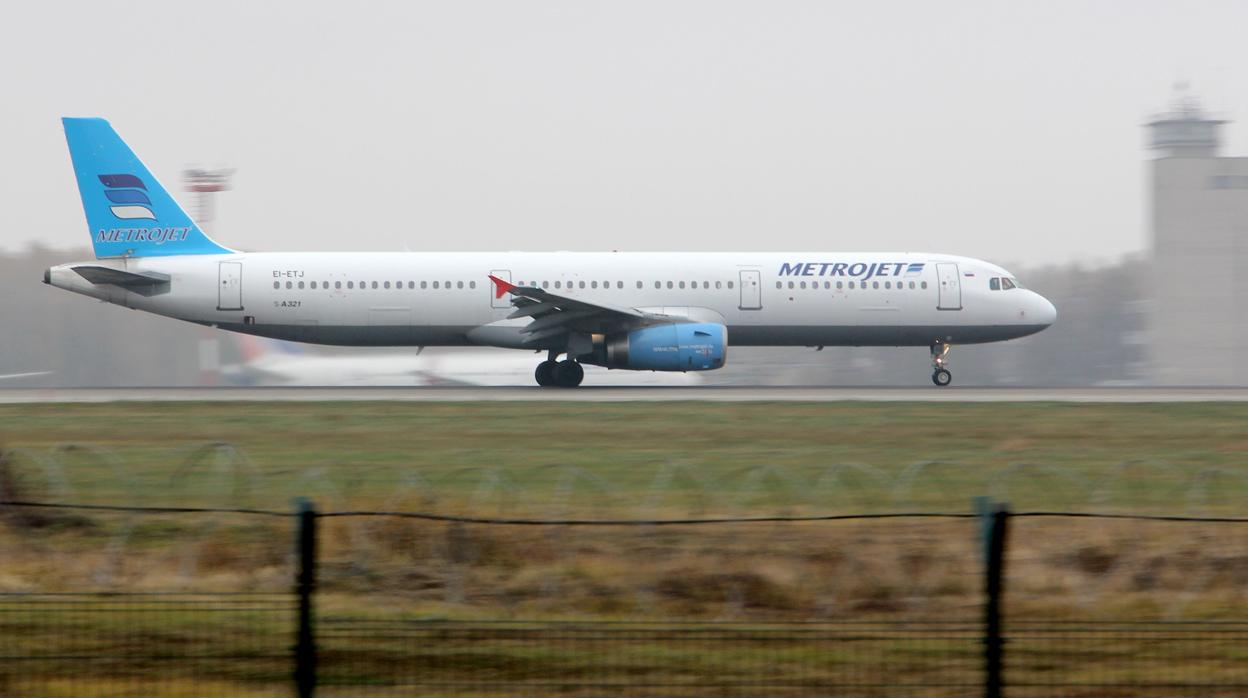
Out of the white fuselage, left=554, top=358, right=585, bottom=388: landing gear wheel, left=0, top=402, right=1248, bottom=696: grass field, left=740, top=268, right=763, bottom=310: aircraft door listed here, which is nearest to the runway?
left=554, top=358, right=585, bottom=388: landing gear wheel

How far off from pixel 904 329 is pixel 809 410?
7.19m

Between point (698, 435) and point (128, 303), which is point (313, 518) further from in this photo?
point (128, 303)

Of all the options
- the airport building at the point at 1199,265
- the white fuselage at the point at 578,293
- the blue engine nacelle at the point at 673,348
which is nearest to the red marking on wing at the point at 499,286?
the white fuselage at the point at 578,293

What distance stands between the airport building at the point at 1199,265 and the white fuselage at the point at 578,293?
47039mm

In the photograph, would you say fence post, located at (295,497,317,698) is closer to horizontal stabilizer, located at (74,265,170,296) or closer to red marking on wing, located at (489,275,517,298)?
red marking on wing, located at (489,275,517,298)

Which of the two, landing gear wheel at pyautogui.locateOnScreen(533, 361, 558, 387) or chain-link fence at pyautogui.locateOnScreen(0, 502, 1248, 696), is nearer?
chain-link fence at pyautogui.locateOnScreen(0, 502, 1248, 696)

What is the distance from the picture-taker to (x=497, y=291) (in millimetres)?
30703

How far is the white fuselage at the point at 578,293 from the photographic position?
30.6m

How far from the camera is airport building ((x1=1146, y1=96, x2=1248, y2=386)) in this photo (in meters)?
75.6

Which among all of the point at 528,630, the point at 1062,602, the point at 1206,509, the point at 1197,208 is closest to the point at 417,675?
the point at 528,630

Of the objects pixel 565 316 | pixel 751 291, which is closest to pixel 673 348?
pixel 565 316

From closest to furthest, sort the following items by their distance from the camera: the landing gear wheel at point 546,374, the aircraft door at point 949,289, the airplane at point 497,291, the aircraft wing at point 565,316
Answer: the aircraft wing at point 565,316 → the airplane at point 497,291 → the landing gear wheel at point 546,374 → the aircraft door at point 949,289

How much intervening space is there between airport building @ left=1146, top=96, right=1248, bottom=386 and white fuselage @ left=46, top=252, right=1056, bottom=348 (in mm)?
47039

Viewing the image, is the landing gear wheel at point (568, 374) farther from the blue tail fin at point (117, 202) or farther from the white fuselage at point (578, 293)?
the blue tail fin at point (117, 202)
